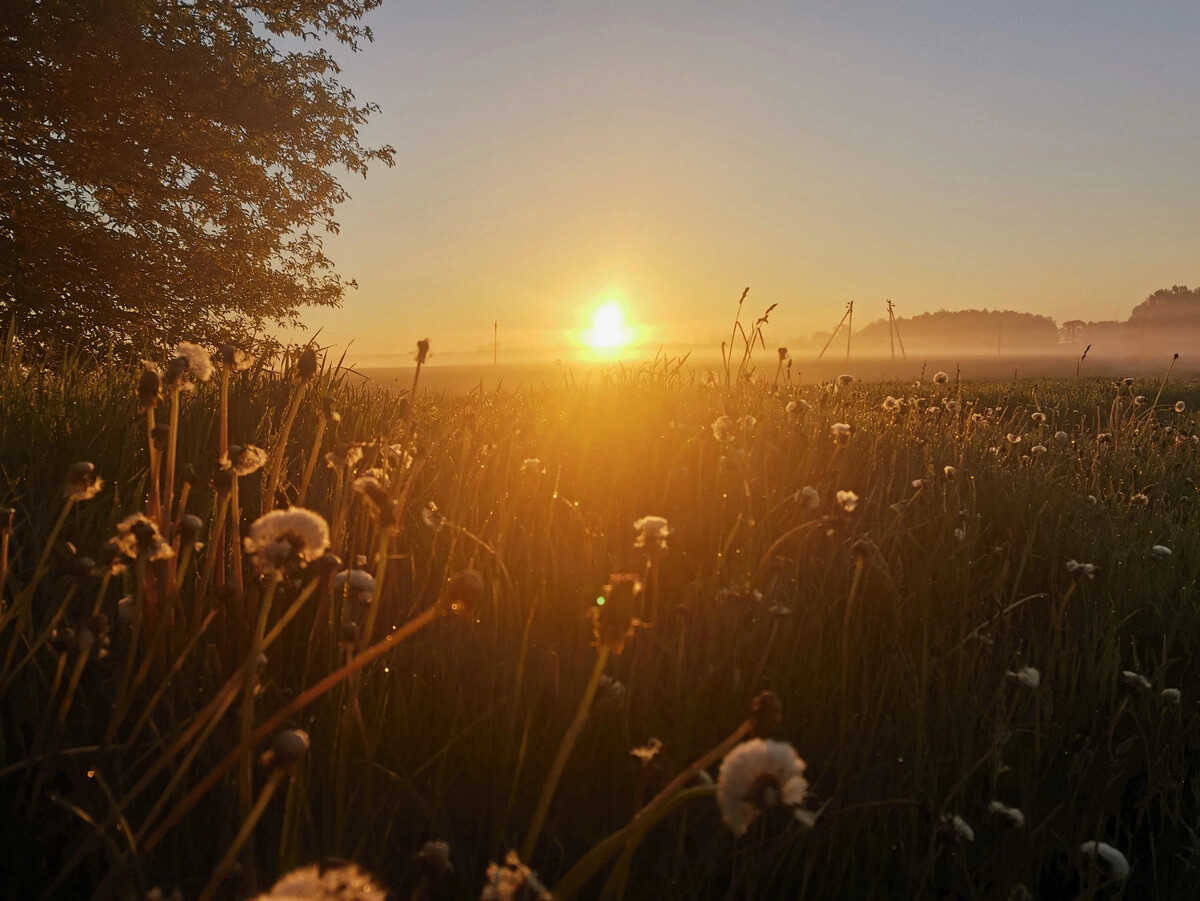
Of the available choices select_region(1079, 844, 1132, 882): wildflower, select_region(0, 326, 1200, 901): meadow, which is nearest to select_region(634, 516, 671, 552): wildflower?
select_region(0, 326, 1200, 901): meadow

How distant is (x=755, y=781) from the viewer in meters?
1.02

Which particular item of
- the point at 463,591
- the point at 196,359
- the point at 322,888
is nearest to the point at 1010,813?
the point at 463,591

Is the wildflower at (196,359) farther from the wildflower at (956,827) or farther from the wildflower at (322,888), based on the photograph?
the wildflower at (956,827)

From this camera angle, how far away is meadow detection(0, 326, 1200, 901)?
169cm

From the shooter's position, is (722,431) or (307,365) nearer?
(307,365)

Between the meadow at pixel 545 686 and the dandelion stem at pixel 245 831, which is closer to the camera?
the dandelion stem at pixel 245 831

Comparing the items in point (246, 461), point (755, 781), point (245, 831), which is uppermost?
point (246, 461)

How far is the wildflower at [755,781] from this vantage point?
1002mm

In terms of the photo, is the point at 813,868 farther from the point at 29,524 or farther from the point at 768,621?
the point at 29,524

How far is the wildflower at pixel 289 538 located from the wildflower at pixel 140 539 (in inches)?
14.8

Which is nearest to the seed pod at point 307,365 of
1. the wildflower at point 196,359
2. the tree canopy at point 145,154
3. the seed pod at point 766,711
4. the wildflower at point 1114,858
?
the wildflower at point 196,359

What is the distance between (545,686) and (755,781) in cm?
147

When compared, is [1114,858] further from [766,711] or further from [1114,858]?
[766,711]

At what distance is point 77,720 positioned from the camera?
6.65 ft
